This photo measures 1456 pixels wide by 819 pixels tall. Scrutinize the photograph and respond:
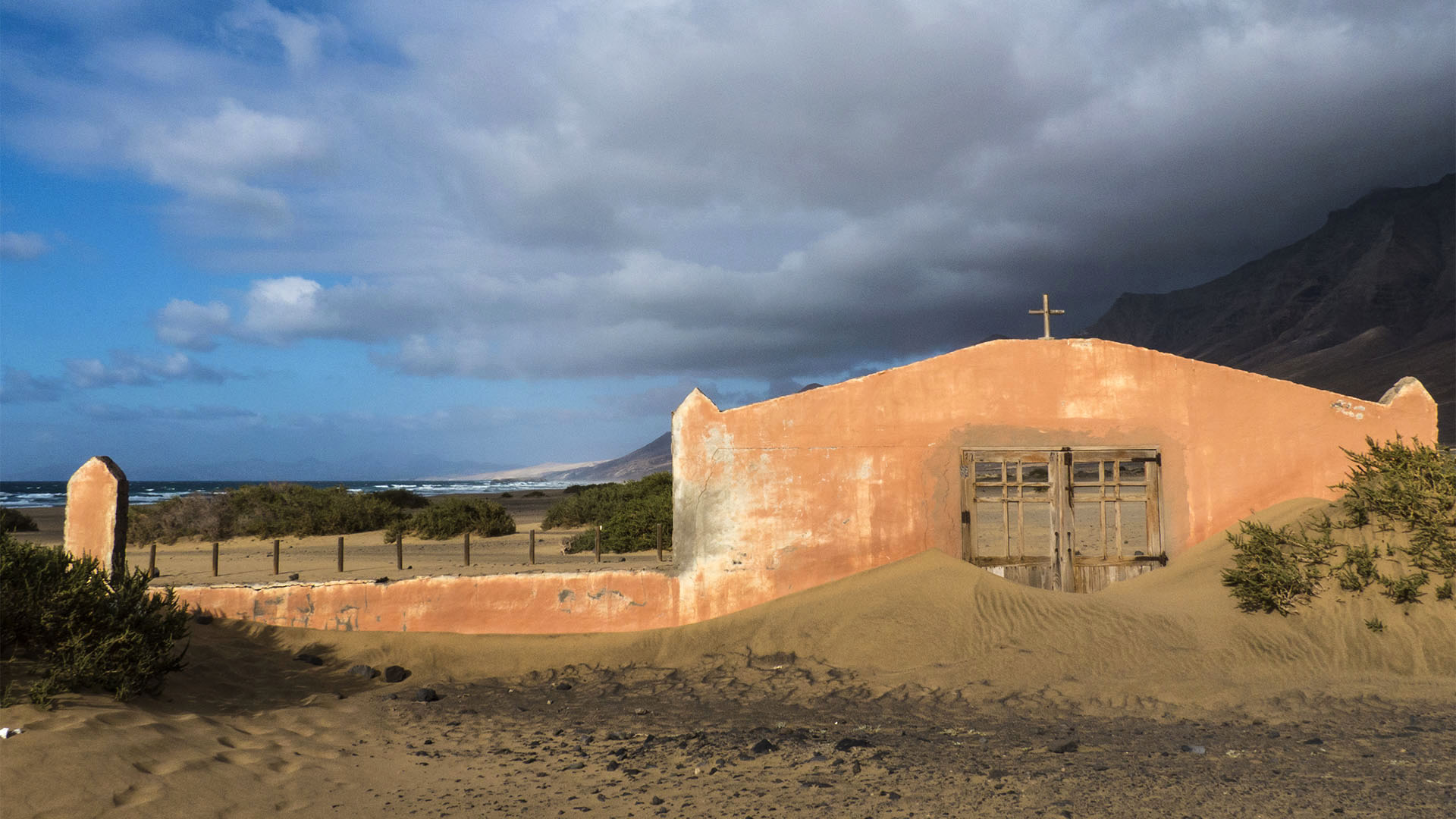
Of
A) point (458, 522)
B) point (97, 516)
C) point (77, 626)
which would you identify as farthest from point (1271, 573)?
point (458, 522)

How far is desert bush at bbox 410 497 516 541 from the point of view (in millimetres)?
24578

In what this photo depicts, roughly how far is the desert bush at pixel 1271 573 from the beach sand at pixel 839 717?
0.17 metres

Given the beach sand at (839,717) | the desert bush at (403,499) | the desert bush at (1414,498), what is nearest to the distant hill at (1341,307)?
the desert bush at (1414,498)

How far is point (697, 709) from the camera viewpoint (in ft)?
24.7

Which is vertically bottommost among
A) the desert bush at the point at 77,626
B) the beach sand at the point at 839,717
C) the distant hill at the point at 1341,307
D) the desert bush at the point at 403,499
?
the beach sand at the point at 839,717

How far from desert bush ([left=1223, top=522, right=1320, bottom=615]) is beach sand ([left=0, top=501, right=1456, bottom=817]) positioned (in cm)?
17

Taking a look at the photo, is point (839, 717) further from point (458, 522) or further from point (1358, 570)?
point (458, 522)

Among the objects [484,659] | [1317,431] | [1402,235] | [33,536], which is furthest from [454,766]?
[1402,235]

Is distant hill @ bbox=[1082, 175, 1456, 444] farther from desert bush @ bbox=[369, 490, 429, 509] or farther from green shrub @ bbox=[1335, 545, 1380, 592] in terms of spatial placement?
desert bush @ bbox=[369, 490, 429, 509]

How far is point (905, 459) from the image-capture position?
9695mm

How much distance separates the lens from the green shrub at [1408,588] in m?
7.95

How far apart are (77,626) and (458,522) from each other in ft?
60.0

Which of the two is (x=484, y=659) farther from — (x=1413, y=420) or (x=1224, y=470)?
(x=1413, y=420)

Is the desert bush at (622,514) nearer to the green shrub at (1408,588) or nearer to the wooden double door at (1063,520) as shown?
the wooden double door at (1063,520)
